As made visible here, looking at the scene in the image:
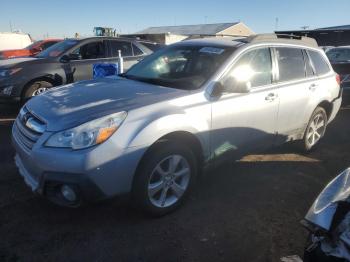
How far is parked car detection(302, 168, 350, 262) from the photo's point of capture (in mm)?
2021

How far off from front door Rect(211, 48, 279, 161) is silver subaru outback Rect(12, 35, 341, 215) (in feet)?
0.04

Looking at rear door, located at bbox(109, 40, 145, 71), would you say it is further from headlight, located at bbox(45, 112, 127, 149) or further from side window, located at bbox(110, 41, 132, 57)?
headlight, located at bbox(45, 112, 127, 149)

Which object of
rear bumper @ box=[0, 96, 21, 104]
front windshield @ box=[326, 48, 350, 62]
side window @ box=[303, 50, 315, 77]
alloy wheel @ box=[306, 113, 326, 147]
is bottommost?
alloy wheel @ box=[306, 113, 326, 147]

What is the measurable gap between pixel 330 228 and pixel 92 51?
7.36 m

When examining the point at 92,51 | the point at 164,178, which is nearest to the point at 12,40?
the point at 92,51

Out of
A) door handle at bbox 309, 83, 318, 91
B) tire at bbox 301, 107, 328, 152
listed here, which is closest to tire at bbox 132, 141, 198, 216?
door handle at bbox 309, 83, 318, 91

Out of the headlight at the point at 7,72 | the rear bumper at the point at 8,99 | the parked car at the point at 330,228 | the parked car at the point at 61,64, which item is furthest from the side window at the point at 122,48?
the parked car at the point at 330,228

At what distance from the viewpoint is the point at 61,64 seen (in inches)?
311

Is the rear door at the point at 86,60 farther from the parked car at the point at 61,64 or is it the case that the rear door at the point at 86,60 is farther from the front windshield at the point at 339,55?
the front windshield at the point at 339,55

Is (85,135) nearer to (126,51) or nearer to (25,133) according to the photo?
(25,133)

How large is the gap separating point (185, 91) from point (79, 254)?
5.99ft

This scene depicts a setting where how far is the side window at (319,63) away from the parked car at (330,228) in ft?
11.0

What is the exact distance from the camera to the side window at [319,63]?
5426 millimetres

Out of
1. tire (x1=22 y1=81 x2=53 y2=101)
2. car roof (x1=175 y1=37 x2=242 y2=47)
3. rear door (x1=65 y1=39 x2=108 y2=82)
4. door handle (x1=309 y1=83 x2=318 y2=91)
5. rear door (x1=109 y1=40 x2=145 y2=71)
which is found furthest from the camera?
rear door (x1=109 y1=40 x2=145 y2=71)
